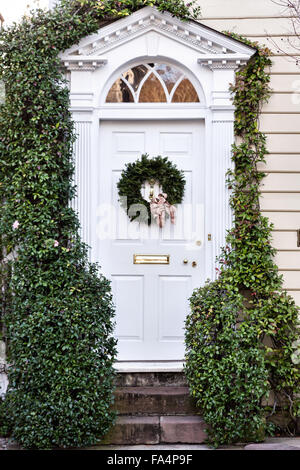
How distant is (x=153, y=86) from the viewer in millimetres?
5270

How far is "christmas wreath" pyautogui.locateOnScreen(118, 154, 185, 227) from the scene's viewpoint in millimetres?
5121

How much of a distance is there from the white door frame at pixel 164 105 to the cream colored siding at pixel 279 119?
0.89 feet

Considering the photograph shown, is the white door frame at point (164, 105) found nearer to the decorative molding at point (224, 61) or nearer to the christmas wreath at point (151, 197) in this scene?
the decorative molding at point (224, 61)

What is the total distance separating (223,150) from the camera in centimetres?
503

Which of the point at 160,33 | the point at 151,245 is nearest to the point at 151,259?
the point at 151,245

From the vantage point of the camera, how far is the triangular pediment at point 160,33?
505 centimetres

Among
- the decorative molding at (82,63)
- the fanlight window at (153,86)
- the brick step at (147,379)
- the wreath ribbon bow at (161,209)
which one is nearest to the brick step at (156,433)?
the brick step at (147,379)

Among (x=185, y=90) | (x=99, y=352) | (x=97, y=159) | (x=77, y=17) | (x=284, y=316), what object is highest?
(x=77, y=17)

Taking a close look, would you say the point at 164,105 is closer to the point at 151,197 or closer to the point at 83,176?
the point at 151,197

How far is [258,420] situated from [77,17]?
4.01 meters

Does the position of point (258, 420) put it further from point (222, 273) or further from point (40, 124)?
point (40, 124)

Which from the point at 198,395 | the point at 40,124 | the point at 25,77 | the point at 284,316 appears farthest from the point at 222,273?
the point at 25,77

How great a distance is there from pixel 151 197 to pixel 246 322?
1595mm

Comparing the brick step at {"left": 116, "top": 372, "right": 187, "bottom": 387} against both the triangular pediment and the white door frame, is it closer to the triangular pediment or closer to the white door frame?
the white door frame
